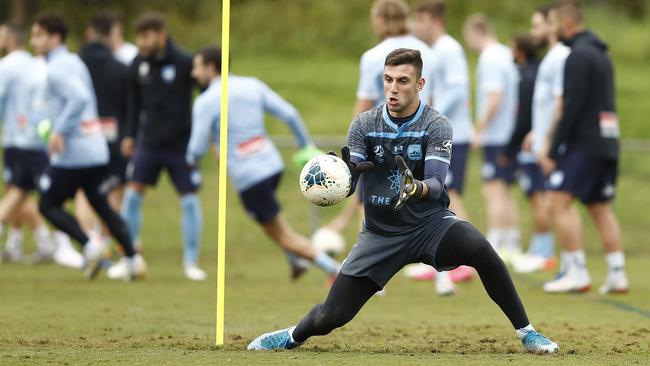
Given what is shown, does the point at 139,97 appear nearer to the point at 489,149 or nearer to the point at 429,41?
the point at 429,41

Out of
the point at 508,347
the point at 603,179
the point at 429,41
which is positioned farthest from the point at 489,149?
the point at 508,347

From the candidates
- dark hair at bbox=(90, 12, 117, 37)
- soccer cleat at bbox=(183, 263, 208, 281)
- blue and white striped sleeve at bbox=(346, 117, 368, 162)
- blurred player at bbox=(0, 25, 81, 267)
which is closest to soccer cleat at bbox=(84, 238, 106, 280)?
soccer cleat at bbox=(183, 263, 208, 281)

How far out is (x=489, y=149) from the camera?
616 inches

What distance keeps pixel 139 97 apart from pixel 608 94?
5.39 meters

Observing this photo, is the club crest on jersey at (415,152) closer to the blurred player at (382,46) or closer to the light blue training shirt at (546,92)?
the blurred player at (382,46)

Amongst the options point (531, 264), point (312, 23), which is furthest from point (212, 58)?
point (312, 23)

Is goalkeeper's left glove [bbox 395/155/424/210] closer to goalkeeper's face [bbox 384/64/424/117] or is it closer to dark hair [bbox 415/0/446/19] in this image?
goalkeeper's face [bbox 384/64/424/117]

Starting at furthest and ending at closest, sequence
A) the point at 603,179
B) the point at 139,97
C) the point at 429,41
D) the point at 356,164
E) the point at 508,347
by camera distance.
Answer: the point at 139,97
the point at 429,41
the point at 603,179
the point at 508,347
the point at 356,164

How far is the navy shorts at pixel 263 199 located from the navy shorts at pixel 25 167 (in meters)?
3.80

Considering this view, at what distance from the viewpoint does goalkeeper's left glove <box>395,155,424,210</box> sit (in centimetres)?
700

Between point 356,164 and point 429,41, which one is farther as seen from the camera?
point 429,41

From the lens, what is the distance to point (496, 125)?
1561 centimetres

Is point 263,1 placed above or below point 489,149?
above

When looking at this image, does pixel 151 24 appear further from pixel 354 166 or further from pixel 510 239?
pixel 354 166
